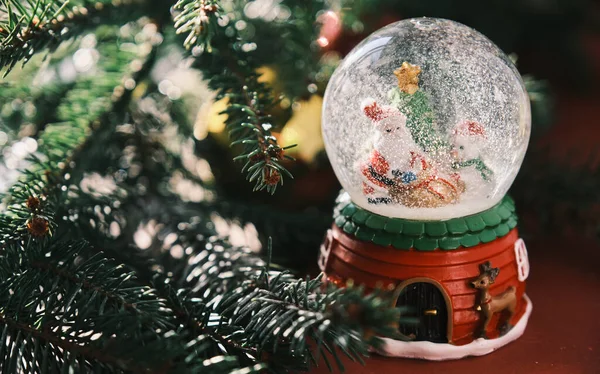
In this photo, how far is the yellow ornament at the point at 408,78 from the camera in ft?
1.64

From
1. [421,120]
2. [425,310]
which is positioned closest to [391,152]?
[421,120]

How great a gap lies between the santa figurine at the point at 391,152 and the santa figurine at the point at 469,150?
1.2 inches

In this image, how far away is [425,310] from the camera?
1.78 ft

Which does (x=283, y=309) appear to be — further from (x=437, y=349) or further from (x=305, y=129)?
(x=305, y=129)

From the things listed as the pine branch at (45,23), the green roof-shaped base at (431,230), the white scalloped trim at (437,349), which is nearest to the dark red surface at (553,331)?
the white scalloped trim at (437,349)

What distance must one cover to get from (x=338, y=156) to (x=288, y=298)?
16 centimetres

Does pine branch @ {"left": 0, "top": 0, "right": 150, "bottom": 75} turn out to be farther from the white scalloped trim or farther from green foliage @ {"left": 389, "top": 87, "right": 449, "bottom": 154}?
the white scalloped trim

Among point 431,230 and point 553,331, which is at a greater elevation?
point 431,230

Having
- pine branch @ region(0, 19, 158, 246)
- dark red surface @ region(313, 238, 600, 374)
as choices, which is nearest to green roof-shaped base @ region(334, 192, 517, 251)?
dark red surface @ region(313, 238, 600, 374)

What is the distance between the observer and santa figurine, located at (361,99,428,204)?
506mm

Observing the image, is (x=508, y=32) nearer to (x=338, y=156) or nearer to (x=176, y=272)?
(x=338, y=156)

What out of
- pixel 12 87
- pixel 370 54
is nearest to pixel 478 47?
pixel 370 54

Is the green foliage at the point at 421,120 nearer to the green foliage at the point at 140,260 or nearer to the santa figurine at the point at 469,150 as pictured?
the santa figurine at the point at 469,150

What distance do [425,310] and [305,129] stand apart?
1.00 feet
